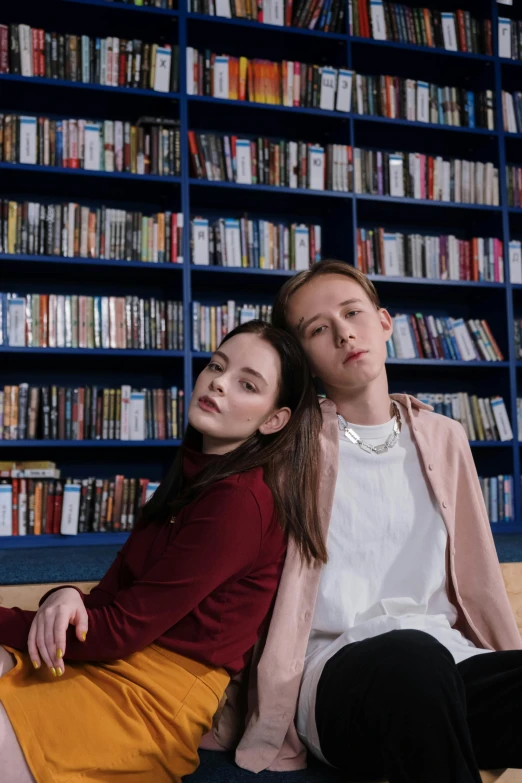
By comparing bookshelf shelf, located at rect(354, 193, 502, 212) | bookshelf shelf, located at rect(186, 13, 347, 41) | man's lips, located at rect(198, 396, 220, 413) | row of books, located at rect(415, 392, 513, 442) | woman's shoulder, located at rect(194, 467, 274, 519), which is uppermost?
bookshelf shelf, located at rect(186, 13, 347, 41)

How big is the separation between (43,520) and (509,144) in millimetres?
2751

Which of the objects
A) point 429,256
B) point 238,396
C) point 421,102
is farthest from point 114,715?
point 421,102

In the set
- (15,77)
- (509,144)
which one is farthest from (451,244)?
(15,77)

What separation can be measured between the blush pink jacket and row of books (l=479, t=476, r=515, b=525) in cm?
214

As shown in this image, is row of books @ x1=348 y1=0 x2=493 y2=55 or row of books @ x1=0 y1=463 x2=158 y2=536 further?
row of books @ x1=348 y1=0 x2=493 y2=55

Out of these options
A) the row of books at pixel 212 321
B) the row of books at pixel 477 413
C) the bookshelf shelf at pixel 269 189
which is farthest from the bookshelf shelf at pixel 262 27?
the row of books at pixel 477 413

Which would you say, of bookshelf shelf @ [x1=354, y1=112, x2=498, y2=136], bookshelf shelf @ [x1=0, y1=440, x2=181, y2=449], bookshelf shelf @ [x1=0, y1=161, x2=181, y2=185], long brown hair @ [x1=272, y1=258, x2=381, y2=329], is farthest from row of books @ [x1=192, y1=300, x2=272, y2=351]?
long brown hair @ [x1=272, y1=258, x2=381, y2=329]

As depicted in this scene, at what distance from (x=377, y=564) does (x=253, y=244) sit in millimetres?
2239

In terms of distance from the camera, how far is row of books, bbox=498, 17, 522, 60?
3568 mm

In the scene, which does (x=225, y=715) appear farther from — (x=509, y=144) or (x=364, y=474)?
(x=509, y=144)

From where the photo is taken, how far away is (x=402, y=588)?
3.88 feet

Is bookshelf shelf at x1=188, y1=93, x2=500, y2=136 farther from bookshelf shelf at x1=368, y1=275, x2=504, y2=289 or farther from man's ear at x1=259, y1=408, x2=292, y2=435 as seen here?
man's ear at x1=259, y1=408, x2=292, y2=435

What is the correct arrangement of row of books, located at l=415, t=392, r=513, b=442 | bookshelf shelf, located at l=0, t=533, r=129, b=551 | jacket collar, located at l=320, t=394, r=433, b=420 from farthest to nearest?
row of books, located at l=415, t=392, r=513, b=442, bookshelf shelf, located at l=0, t=533, r=129, b=551, jacket collar, located at l=320, t=394, r=433, b=420

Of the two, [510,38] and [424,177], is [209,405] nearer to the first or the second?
[424,177]
